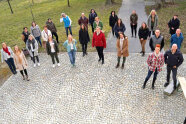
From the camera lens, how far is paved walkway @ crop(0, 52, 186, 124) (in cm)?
618

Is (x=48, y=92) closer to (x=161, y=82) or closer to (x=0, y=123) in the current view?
(x=0, y=123)

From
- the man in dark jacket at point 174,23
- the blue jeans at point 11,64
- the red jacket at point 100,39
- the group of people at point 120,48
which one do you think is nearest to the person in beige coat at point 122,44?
the group of people at point 120,48

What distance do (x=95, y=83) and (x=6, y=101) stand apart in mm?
3759

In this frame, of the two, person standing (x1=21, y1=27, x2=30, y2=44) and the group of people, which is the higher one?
person standing (x1=21, y1=27, x2=30, y2=44)

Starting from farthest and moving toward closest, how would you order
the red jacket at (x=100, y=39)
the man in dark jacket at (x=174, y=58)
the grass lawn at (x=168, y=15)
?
the grass lawn at (x=168, y=15) → the red jacket at (x=100, y=39) → the man in dark jacket at (x=174, y=58)

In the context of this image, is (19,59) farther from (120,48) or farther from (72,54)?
(120,48)

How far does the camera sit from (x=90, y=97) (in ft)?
23.3

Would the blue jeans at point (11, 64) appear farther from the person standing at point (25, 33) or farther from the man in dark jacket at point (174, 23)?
the man in dark jacket at point (174, 23)

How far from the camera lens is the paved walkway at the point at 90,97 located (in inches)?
243

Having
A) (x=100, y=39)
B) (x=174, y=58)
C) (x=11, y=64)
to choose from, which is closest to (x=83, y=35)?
(x=100, y=39)

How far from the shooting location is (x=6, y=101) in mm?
7586

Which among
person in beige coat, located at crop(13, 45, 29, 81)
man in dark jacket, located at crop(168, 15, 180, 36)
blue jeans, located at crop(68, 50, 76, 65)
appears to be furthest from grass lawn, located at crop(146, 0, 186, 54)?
person in beige coat, located at crop(13, 45, 29, 81)

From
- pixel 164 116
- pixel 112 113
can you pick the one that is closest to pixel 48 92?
pixel 112 113

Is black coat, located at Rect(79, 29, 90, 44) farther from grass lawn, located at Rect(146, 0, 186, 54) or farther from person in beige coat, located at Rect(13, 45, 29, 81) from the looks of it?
grass lawn, located at Rect(146, 0, 186, 54)
